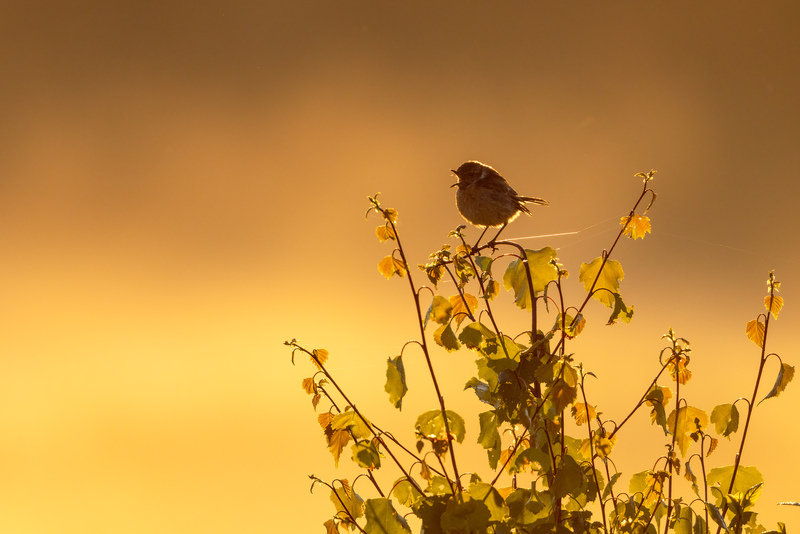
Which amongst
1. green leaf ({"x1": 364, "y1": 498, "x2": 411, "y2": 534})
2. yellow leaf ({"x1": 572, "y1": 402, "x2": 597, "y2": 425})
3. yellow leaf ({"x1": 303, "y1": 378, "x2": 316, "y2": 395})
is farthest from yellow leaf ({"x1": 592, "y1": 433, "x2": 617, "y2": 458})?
yellow leaf ({"x1": 303, "y1": 378, "x2": 316, "y2": 395})

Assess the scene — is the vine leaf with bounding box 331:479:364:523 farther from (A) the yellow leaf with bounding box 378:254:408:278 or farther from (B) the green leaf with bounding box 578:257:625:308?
(B) the green leaf with bounding box 578:257:625:308

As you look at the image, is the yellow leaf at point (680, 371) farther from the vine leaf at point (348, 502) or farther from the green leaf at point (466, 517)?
the vine leaf at point (348, 502)

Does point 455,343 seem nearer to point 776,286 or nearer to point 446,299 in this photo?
point 446,299

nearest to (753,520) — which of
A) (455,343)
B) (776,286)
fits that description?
(776,286)

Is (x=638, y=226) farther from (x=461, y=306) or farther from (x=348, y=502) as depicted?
(x=348, y=502)

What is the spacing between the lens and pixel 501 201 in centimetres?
340

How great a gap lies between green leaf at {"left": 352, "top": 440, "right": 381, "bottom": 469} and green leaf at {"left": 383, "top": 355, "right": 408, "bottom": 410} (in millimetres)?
127

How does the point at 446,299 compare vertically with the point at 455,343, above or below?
above

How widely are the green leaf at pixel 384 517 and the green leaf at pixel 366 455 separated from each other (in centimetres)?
9

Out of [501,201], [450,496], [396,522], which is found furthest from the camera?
[501,201]

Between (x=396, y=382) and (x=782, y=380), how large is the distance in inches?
40.8

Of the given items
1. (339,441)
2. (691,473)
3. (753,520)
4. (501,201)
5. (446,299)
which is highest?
(501,201)

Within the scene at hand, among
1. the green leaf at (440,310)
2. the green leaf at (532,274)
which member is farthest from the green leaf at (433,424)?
the green leaf at (532,274)

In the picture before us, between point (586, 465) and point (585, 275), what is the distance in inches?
22.2
